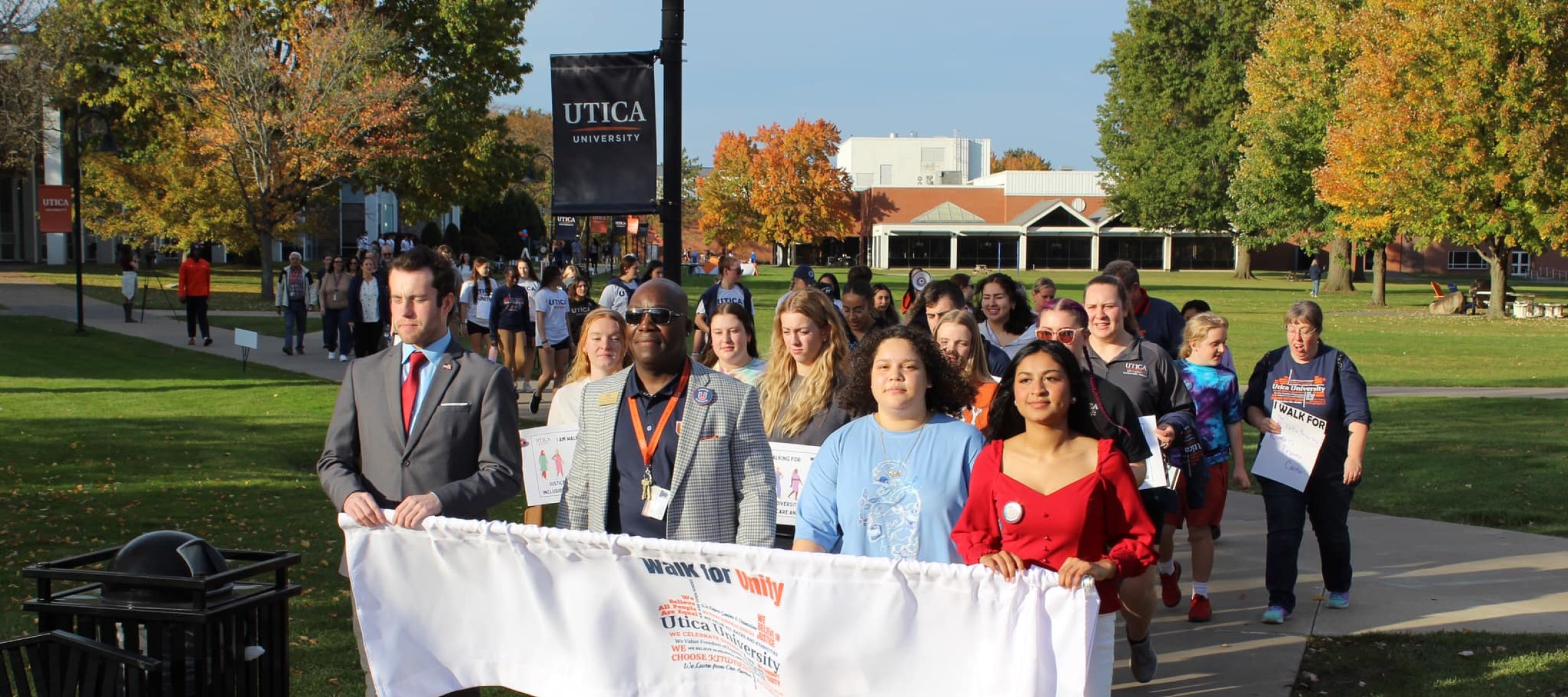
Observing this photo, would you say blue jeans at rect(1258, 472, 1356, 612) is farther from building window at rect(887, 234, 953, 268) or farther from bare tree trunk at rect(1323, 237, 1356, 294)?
building window at rect(887, 234, 953, 268)

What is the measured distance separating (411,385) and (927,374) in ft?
6.28

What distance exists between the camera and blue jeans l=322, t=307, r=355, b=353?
2105 centimetres

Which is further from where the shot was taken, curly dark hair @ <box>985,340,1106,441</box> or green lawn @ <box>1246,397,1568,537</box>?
green lawn @ <box>1246,397,1568,537</box>

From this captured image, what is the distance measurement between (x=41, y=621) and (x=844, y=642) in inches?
96.4

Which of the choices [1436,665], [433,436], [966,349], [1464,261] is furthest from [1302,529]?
[1464,261]

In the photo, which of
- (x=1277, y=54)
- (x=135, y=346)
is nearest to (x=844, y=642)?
(x=135, y=346)

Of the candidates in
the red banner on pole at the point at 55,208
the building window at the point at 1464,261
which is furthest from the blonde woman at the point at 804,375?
the building window at the point at 1464,261

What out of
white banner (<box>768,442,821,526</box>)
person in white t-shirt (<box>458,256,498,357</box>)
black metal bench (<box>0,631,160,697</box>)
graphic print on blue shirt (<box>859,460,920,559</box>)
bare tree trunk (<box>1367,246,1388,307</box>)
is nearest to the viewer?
Answer: black metal bench (<box>0,631,160,697</box>)

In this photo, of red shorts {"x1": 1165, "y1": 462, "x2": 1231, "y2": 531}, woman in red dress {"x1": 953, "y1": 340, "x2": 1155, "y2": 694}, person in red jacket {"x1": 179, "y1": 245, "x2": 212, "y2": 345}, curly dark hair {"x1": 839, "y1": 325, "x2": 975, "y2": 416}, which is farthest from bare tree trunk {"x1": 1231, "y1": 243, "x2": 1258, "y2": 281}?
woman in red dress {"x1": 953, "y1": 340, "x2": 1155, "y2": 694}

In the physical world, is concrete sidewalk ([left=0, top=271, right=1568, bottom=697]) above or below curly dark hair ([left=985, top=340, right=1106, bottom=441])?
below

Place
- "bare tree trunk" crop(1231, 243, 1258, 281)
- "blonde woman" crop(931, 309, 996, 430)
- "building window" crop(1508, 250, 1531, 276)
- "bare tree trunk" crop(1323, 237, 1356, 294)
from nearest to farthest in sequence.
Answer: "blonde woman" crop(931, 309, 996, 430)
"bare tree trunk" crop(1323, 237, 1356, 294)
"bare tree trunk" crop(1231, 243, 1258, 281)
"building window" crop(1508, 250, 1531, 276)

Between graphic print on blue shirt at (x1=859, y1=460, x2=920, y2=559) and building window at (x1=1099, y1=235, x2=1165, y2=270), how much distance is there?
321ft

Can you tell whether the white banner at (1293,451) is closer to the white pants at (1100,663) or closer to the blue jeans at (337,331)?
the white pants at (1100,663)

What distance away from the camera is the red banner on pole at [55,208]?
91.8 ft
